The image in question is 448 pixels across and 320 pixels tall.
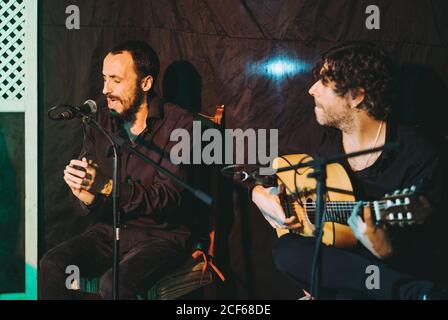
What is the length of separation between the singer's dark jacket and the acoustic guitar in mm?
755

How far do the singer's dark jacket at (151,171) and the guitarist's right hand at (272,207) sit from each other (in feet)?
1.80

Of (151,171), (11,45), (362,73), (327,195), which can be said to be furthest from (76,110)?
(362,73)

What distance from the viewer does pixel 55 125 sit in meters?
3.97

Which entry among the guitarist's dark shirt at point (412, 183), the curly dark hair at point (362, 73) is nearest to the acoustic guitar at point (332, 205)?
the guitarist's dark shirt at point (412, 183)

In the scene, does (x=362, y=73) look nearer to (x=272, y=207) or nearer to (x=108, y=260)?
(x=272, y=207)

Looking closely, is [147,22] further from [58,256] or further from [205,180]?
[58,256]

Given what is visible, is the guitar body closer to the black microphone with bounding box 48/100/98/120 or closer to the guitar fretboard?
the guitar fretboard

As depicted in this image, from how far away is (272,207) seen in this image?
13.1 ft

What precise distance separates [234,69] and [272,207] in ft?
3.45

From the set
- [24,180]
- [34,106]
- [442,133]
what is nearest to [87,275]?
[24,180]

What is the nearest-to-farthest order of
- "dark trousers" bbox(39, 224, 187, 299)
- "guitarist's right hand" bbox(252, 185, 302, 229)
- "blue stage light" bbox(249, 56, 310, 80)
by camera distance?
1. "dark trousers" bbox(39, 224, 187, 299)
2. "guitarist's right hand" bbox(252, 185, 302, 229)
3. "blue stage light" bbox(249, 56, 310, 80)

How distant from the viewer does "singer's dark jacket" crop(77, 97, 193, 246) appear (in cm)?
386

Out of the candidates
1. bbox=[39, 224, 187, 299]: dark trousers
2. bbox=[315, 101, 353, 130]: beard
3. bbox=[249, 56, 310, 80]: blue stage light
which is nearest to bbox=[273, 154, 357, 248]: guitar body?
bbox=[315, 101, 353, 130]: beard
